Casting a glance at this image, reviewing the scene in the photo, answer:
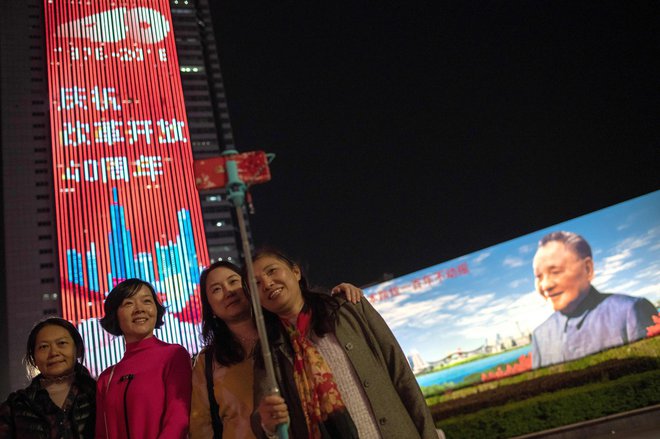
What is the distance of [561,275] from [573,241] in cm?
54

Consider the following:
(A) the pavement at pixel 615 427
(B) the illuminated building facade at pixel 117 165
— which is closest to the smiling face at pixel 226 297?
(A) the pavement at pixel 615 427

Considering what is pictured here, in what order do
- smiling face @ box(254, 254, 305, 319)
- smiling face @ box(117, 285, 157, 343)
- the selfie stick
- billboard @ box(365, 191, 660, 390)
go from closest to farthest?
the selfie stick → smiling face @ box(254, 254, 305, 319) → smiling face @ box(117, 285, 157, 343) → billboard @ box(365, 191, 660, 390)

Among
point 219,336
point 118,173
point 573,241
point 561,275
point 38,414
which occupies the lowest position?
point 38,414

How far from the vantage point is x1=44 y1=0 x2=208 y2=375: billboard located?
2239 cm

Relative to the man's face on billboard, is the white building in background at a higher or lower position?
lower

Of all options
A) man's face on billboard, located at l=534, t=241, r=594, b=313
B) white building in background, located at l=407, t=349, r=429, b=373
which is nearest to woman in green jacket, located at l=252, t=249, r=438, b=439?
man's face on billboard, located at l=534, t=241, r=594, b=313

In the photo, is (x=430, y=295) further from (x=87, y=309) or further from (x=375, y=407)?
(x=87, y=309)

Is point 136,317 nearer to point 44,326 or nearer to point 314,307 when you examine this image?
point 44,326

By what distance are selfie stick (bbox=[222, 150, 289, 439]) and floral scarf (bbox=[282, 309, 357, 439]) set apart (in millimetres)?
167

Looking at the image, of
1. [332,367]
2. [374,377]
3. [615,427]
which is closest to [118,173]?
[615,427]

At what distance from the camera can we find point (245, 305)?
2.29 metres

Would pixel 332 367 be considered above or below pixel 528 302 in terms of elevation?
below

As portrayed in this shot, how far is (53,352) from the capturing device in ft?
8.46

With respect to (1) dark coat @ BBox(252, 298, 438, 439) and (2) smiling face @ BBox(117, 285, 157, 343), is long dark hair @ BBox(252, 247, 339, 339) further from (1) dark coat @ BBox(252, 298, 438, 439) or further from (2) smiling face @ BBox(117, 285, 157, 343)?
(2) smiling face @ BBox(117, 285, 157, 343)
